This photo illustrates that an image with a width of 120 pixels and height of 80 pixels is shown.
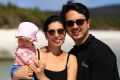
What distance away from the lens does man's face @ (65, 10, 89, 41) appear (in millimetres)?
4508

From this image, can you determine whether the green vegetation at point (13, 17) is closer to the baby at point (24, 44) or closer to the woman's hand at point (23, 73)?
the baby at point (24, 44)

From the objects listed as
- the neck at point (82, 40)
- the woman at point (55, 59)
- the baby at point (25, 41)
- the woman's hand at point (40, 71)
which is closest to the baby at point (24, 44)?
the baby at point (25, 41)

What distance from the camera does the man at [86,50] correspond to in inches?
168

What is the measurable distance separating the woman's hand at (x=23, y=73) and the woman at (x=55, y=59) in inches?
1.9

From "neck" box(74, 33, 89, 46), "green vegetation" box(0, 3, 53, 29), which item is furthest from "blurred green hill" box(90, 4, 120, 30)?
"neck" box(74, 33, 89, 46)

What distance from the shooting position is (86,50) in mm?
4516

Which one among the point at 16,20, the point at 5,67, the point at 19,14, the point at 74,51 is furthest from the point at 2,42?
the point at 19,14

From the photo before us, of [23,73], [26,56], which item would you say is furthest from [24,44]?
[23,73]

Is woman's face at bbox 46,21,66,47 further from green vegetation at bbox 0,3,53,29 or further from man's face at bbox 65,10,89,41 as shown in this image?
green vegetation at bbox 0,3,53,29

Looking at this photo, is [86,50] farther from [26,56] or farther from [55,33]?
[26,56]

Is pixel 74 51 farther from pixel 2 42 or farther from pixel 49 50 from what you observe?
pixel 2 42

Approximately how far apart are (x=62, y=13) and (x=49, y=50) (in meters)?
0.39

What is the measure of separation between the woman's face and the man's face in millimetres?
152

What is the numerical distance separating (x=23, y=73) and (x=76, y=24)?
2.20 ft
